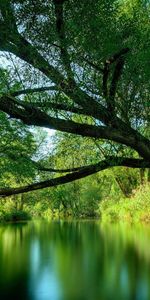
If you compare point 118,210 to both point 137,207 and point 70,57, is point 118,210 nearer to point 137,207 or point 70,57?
point 137,207

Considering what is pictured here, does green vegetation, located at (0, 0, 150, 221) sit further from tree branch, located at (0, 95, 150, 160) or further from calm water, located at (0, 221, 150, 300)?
calm water, located at (0, 221, 150, 300)

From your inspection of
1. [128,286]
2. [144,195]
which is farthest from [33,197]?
[128,286]

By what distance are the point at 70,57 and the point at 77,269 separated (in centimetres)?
1078

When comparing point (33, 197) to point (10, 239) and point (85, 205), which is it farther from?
point (10, 239)

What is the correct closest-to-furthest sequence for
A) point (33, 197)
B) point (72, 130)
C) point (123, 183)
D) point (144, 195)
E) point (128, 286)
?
point (72, 130)
point (128, 286)
point (144, 195)
point (123, 183)
point (33, 197)

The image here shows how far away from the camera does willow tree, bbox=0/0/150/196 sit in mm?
7602

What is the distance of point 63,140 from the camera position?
12.1m

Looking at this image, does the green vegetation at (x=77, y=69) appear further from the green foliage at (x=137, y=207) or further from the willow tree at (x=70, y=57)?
the green foliage at (x=137, y=207)

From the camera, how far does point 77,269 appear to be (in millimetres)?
16656

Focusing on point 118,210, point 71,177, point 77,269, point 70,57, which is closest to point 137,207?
point 118,210

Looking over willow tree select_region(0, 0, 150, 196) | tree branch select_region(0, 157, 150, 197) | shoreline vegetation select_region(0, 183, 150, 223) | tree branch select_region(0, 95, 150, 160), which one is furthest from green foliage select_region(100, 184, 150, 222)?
willow tree select_region(0, 0, 150, 196)

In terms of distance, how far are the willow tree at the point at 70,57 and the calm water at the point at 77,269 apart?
543cm

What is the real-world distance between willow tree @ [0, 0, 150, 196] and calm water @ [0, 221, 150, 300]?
543 cm

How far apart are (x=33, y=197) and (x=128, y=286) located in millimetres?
52927
